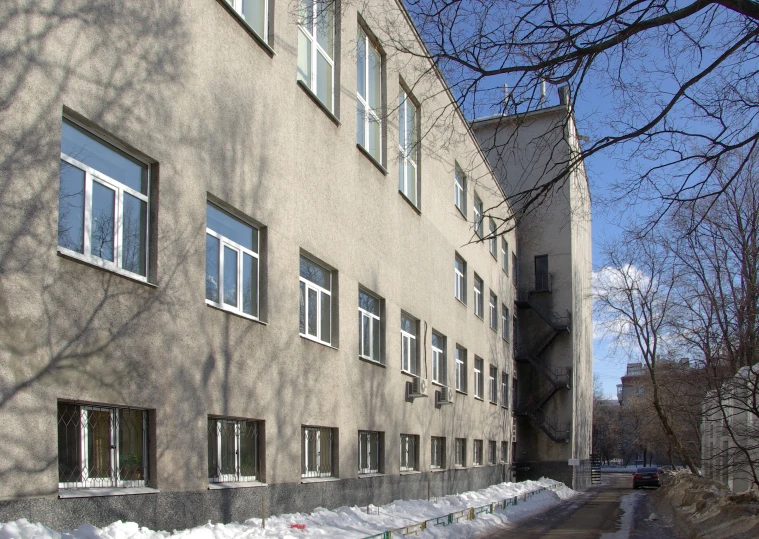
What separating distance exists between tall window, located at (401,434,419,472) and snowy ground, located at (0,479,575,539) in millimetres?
1017

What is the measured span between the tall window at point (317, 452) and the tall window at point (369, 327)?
2280 millimetres

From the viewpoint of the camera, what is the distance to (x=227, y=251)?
36.9ft

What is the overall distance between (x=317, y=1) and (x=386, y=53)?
11.0 m

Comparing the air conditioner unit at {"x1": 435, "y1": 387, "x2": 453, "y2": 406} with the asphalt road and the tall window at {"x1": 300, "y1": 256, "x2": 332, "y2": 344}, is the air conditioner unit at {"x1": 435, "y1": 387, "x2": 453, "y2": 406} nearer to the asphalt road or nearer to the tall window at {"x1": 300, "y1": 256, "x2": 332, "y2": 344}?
the asphalt road

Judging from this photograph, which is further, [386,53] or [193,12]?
[386,53]

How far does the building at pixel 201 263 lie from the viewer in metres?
7.38

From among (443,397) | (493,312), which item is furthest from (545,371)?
(443,397)

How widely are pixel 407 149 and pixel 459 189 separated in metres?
7.16

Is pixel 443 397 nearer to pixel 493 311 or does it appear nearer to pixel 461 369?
pixel 461 369

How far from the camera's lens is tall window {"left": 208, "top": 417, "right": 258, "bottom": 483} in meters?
10.7

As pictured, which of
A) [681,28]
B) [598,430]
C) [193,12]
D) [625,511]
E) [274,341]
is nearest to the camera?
[681,28]

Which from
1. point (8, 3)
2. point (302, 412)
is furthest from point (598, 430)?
point (8, 3)

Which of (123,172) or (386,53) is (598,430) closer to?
(386,53)

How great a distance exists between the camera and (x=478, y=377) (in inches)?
1151
